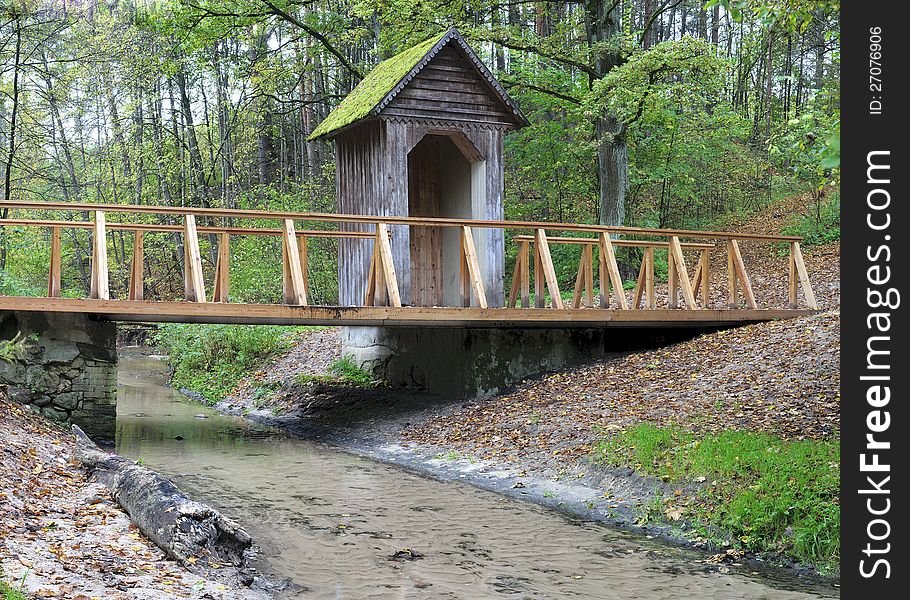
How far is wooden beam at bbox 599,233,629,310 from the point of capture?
40.3 ft

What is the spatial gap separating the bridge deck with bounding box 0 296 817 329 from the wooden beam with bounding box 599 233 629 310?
0.62 feet

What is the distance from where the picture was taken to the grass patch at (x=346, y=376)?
15109 mm

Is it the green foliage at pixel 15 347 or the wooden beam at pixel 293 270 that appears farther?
the wooden beam at pixel 293 270

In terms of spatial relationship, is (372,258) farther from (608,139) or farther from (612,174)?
(612,174)

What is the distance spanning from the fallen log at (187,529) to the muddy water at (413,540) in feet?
1.10

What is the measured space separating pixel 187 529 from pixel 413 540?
203 centimetres

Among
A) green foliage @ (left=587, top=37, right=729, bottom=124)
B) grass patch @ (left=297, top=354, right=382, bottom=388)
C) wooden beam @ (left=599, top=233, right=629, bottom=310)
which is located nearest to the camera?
A: wooden beam @ (left=599, top=233, right=629, bottom=310)

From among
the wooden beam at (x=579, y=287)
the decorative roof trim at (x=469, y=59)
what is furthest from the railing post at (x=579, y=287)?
the decorative roof trim at (x=469, y=59)

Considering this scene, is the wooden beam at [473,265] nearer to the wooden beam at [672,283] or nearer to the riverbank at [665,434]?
the riverbank at [665,434]

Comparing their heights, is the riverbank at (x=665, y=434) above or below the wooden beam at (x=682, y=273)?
below

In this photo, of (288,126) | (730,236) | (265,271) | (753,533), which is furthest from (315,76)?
(753,533)

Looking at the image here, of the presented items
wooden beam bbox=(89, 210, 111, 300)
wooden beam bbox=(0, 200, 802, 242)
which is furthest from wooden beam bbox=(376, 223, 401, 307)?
wooden beam bbox=(89, 210, 111, 300)

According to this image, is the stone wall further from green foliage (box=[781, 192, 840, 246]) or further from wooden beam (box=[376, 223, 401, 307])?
green foliage (box=[781, 192, 840, 246])

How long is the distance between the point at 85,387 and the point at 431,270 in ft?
19.8
